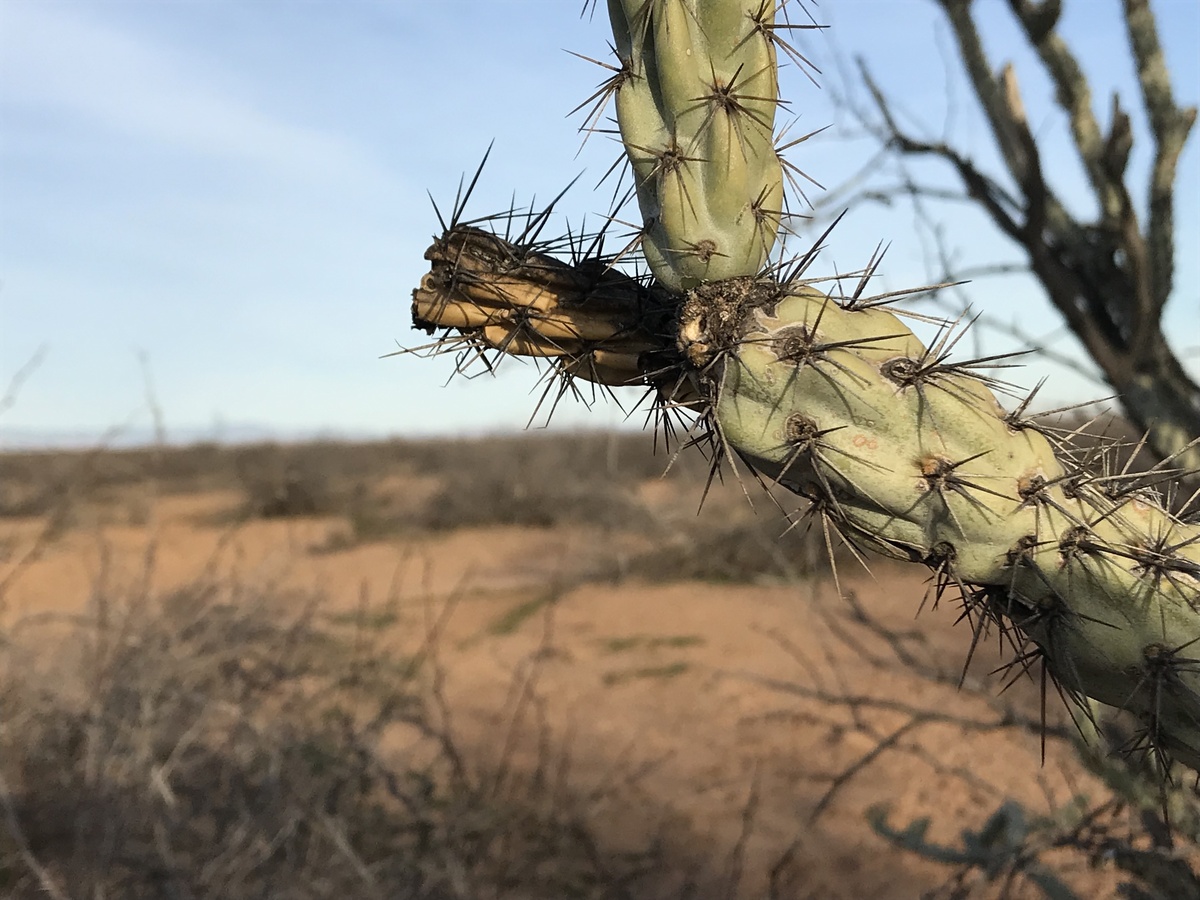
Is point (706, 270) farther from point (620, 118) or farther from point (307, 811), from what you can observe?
point (307, 811)

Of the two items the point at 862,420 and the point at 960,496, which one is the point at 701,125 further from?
the point at 960,496

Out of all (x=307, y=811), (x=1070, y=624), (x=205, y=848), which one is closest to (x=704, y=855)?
(x=307, y=811)

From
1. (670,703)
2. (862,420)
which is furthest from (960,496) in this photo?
(670,703)

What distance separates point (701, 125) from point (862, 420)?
382mm

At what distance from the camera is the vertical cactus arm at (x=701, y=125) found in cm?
109

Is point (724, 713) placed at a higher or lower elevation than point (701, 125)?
lower

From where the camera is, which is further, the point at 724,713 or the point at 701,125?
the point at 724,713

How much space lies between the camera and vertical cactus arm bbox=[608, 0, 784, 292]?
42.9 inches

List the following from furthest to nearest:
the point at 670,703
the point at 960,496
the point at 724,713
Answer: the point at 670,703, the point at 724,713, the point at 960,496

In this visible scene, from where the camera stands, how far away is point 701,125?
43.3 inches

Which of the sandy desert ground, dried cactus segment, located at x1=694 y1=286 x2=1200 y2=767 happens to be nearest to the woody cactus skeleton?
dried cactus segment, located at x1=694 y1=286 x2=1200 y2=767

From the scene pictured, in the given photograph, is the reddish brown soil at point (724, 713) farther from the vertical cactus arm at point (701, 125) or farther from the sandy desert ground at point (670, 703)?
the vertical cactus arm at point (701, 125)

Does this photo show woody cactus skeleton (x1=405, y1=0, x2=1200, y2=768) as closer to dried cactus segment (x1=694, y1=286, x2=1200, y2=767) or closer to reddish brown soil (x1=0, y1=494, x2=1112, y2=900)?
dried cactus segment (x1=694, y1=286, x2=1200, y2=767)

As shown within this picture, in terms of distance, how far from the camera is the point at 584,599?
842 cm
